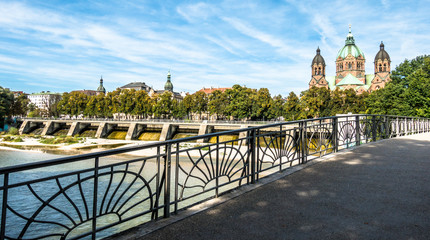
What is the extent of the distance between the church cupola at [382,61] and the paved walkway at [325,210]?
101 m

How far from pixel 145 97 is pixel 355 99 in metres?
47.6

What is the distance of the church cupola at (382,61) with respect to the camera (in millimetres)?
90000

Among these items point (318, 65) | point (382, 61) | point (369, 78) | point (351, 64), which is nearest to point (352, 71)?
point (351, 64)

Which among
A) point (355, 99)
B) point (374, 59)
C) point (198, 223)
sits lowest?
point (198, 223)

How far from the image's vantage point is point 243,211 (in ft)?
12.3

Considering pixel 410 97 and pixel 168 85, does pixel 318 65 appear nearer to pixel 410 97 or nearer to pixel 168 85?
pixel 168 85

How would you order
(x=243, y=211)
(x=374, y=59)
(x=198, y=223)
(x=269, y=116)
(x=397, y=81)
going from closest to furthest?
(x=198, y=223) → (x=243, y=211) → (x=397, y=81) → (x=269, y=116) → (x=374, y=59)

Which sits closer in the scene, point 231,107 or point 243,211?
point 243,211

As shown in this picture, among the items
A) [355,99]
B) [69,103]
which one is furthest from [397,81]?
[69,103]

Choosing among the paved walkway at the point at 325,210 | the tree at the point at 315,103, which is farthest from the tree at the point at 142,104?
the paved walkway at the point at 325,210

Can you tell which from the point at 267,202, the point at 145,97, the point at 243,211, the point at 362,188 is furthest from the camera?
the point at 145,97

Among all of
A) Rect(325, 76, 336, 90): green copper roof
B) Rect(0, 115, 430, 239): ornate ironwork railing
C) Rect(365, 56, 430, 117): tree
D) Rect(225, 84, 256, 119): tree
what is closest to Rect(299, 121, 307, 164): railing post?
Rect(0, 115, 430, 239): ornate ironwork railing

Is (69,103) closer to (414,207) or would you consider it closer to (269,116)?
(269,116)

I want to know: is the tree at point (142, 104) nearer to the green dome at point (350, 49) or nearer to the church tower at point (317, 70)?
the church tower at point (317, 70)
